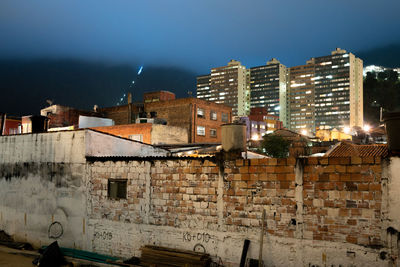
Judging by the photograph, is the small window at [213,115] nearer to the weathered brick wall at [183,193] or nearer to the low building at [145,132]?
the low building at [145,132]

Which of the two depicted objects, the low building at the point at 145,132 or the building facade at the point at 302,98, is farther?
the building facade at the point at 302,98

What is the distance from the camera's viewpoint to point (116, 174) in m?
11.4

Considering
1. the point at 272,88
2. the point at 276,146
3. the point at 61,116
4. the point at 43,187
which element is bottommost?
the point at 43,187

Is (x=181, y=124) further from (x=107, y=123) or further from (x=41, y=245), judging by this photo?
(x=41, y=245)

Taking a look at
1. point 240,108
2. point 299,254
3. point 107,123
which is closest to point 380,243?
point 299,254

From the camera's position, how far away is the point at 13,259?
466 inches

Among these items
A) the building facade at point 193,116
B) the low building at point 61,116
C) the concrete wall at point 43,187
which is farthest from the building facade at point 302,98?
the concrete wall at point 43,187

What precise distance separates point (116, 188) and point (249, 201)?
5.22 meters

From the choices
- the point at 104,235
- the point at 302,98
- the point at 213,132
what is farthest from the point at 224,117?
the point at 302,98

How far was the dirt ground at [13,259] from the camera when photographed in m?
11.3

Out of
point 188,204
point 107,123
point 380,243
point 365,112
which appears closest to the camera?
point 380,243

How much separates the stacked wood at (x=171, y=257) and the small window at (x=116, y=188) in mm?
2204

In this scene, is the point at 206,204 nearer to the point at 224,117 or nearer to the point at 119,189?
the point at 119,189

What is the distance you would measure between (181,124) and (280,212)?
32.0m
